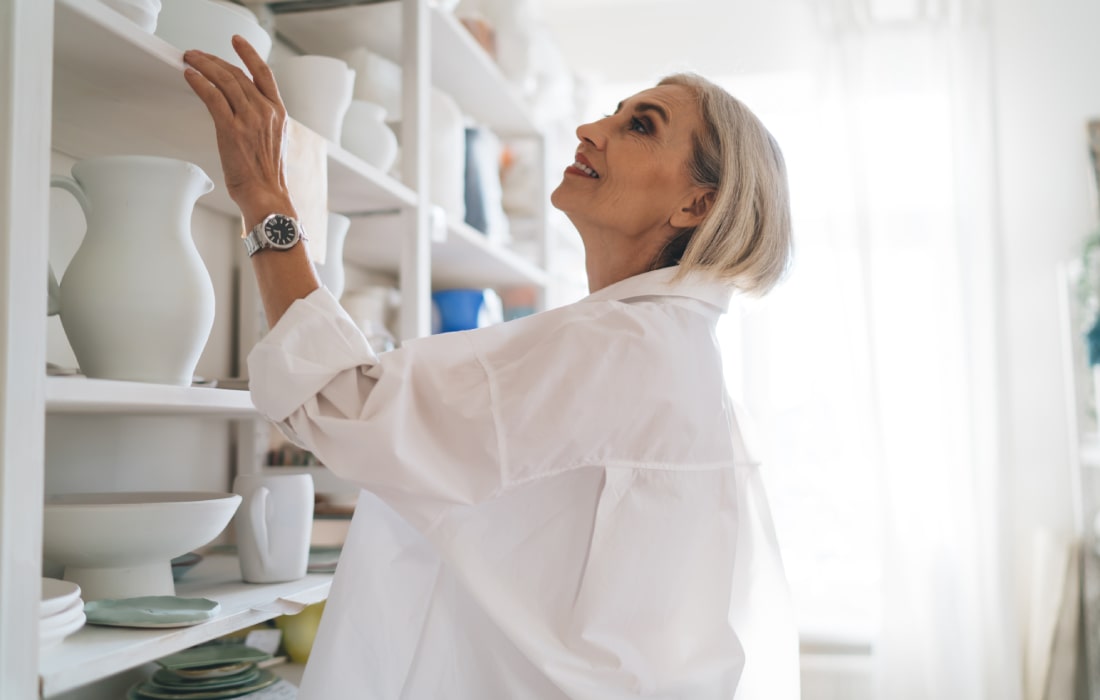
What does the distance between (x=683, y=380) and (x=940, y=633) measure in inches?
69.1

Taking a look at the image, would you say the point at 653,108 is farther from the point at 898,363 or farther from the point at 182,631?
the point at 898,363

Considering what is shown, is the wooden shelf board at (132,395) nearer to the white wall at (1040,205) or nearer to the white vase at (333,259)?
the white vase at (333,259)

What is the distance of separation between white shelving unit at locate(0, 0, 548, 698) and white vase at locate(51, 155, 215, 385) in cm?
4

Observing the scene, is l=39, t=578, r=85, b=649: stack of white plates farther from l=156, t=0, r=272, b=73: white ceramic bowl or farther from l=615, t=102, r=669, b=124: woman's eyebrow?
l=615, t=102, r=669, b=124: woman's eyebrow

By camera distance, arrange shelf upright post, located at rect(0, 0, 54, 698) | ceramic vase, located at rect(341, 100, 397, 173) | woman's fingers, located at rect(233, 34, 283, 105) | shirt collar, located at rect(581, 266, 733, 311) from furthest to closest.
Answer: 1. ceramic vase, located at rect(341, 100, 397, 173)
2. shirt collar, located at rect(581, 266, 733, 311)
3. woman's fingers, located at rect(233, 34, 283, 105)
4. shelf upright post, located at rect(0, 0, 54, 698)

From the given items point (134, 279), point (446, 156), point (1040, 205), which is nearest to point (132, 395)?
point (134, 279)

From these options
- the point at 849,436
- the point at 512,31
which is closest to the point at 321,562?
the point at 512,31

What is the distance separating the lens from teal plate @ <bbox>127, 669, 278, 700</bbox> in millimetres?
1001

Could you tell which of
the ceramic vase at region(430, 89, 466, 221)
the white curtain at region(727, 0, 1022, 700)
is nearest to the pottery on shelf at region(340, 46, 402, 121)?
the ceramic vase at region(430, 89, 466, 221)

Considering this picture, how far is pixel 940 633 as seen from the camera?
2.26 m

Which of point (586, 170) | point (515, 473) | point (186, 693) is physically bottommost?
point (186, 693)

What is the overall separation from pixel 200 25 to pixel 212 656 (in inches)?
28.1

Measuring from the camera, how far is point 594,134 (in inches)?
44.9

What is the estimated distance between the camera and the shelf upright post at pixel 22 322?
59 cm
